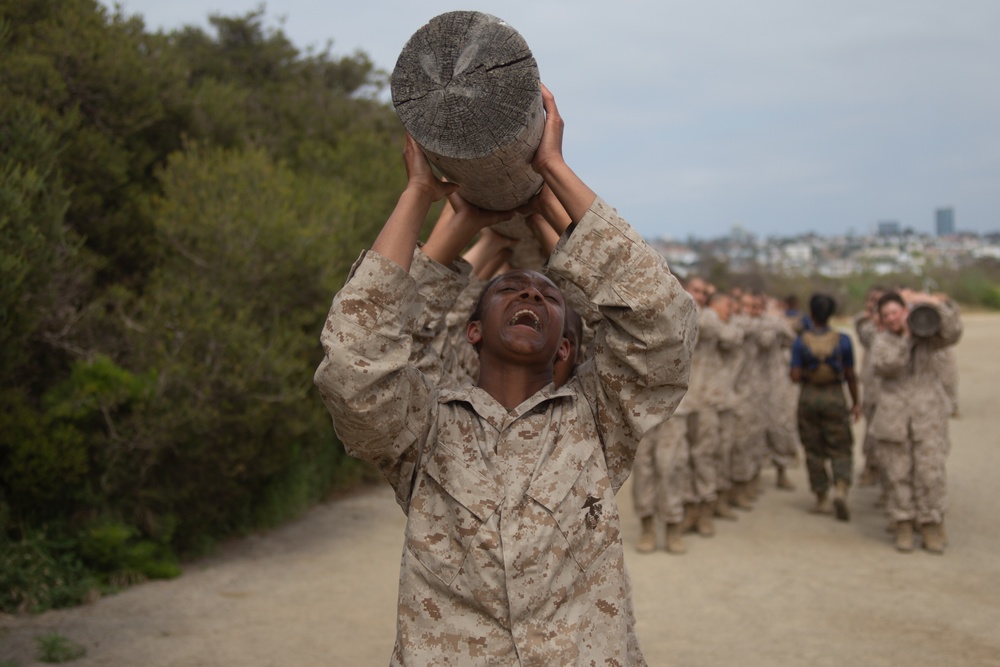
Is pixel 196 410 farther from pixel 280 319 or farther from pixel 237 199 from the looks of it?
pixel 237 199

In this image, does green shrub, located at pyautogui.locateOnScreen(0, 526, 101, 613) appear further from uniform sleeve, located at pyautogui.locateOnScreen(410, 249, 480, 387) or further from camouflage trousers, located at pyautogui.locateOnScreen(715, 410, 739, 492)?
camouflage trousers, located at pyautogui.locateOnScreen(715, 410, 739, 492)

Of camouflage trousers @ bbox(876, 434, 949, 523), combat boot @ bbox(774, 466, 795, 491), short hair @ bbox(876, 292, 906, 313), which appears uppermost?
short hair @ bbox(876, 292, 906, 313)

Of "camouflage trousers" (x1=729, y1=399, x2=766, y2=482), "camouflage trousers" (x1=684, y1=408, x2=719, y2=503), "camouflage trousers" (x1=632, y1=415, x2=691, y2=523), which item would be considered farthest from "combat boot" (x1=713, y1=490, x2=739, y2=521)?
"camouflage trousers" (x1=632, y1=415, x2=691, y2=523)

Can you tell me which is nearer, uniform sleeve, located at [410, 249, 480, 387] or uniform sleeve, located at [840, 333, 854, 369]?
uniform sleeve, located at [410, 249, 480, 387]

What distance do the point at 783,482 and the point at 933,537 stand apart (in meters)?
3.23

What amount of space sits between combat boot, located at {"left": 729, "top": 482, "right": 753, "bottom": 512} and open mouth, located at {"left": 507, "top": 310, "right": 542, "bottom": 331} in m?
8.20

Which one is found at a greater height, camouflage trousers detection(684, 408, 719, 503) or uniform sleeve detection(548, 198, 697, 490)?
uniform sleeve detection(548, 198, 697, 490)

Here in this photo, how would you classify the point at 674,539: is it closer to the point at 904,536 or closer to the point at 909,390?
the point at 904,536

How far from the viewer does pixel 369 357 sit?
2629 mm

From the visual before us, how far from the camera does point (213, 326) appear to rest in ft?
26.2

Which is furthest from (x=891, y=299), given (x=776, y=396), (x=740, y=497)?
(x=776, y=396)

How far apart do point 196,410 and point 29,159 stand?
7.58ft

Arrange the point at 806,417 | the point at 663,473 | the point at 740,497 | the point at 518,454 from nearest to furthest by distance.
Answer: the point at 518,454 → the point at 663,473 → the point at 806,417 → the point at 740,497

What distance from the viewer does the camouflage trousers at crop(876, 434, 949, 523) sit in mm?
8328
